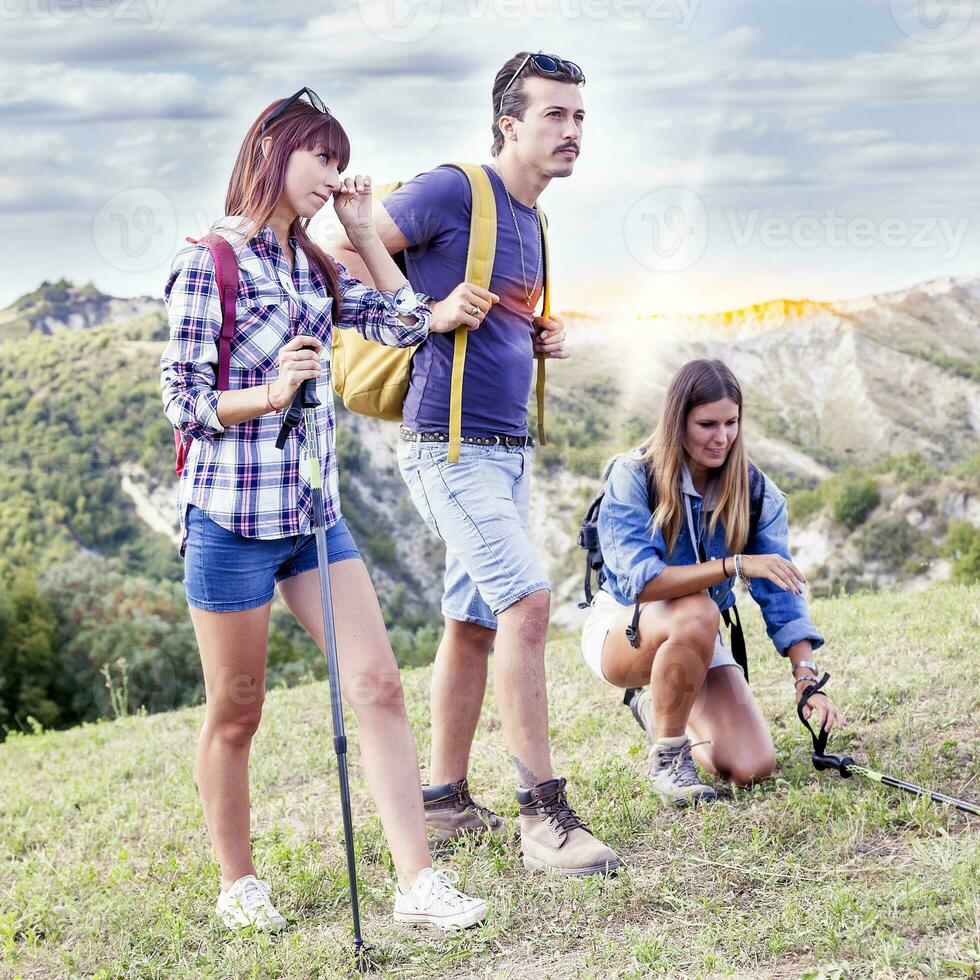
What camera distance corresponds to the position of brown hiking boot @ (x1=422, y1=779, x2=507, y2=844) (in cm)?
385

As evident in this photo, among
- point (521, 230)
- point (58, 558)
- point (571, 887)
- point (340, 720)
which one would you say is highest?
point (521, 230)

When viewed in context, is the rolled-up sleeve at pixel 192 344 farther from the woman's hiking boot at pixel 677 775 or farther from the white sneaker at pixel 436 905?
Result: the woman's hiking boot at pixel 677 775

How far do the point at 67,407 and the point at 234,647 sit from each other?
157ft

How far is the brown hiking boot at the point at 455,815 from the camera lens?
12.6 feet

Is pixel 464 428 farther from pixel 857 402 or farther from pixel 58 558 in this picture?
pixel 857 402

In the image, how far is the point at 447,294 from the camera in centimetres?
367

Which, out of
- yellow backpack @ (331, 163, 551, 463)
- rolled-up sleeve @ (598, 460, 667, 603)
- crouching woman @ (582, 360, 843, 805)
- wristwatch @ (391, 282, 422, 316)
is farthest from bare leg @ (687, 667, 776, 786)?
wristwatch @ (391, 282, 422, 316)

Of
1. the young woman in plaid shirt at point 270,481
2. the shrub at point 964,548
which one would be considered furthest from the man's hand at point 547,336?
the shrub at point 964,548

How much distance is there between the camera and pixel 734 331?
49031 mm

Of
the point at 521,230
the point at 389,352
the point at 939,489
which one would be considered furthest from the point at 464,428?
the point at 939,489

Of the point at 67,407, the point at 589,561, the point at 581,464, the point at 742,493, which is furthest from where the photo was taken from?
the point at 67,407

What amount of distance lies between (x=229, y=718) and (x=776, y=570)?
5.56 ft

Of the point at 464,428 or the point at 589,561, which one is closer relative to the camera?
the point at 464,428

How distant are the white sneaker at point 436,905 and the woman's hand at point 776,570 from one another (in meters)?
1.31
